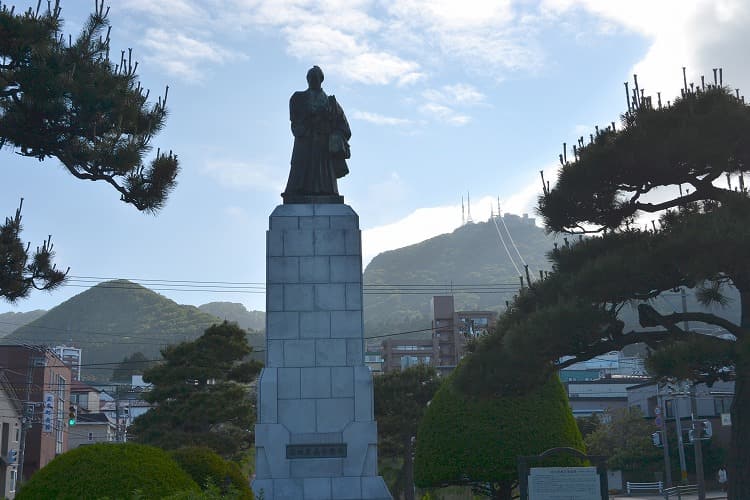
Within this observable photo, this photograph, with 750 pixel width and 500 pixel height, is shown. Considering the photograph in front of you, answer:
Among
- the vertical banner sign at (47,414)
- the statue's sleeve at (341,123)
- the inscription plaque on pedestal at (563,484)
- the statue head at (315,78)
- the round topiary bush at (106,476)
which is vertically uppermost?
the statue head at (315,78)

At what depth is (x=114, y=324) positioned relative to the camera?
179750 millimetres

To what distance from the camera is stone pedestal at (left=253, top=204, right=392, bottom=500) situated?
622 inches

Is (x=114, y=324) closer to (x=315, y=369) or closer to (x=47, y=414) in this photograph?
(x=47, y=414)

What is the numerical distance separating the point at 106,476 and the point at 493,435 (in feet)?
38.5

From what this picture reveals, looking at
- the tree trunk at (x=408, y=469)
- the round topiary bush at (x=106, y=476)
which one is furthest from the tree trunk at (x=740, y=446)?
the tree trunk at (x=408, y=469)

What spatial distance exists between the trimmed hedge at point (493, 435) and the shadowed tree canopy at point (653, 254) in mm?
5974

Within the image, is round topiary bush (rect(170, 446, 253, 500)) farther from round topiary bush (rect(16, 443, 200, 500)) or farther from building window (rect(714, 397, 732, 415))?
building window (rect(714, 397, 732, 415))

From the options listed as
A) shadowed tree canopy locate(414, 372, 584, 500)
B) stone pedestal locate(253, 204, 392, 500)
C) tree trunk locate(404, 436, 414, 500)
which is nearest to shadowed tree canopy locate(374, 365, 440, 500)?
tree trunk locate(404, 436, 414, 500)

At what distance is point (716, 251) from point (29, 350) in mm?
48011

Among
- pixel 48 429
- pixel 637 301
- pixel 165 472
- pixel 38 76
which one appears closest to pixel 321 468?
pixel 165 472

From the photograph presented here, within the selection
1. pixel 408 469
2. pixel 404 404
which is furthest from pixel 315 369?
pixel 408 469

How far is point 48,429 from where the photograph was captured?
50.2m

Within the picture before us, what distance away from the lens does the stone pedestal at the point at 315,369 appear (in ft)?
51.9

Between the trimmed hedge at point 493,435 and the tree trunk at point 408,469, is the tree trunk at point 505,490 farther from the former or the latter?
the tree trunk at point 408,469
